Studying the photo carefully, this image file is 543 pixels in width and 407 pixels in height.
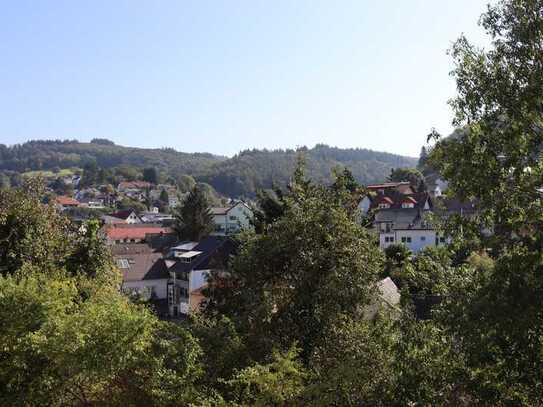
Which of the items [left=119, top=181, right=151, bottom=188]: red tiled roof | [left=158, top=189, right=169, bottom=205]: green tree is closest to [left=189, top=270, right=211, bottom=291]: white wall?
[left=158, top=189, right=169, bottom=205]: green tree

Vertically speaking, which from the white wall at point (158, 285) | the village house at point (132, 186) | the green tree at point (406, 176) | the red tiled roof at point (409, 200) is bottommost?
the white wall at point (158, 285)

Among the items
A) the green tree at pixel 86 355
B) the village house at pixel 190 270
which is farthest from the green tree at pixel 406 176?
the green tree at pixel 86 355

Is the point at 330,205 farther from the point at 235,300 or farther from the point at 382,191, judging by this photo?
the point at 382,191

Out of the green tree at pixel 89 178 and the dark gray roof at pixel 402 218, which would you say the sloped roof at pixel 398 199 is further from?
the green tree at pixel 89 178

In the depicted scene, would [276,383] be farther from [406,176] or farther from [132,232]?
[406,176]

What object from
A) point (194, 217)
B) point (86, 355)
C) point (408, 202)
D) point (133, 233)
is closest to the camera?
point (86, 355)

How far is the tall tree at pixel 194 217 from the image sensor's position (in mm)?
48469

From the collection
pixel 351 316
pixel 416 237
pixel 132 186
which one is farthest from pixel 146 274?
pixel 132 186

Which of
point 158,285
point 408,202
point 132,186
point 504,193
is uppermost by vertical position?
point 504,193

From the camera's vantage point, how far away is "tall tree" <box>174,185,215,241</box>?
48.5m

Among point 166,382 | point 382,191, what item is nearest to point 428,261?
point 166,382

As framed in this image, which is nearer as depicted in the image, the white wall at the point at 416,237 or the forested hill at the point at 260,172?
the white wall at the point at 416,237

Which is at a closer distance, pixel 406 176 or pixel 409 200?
pixel 409 200

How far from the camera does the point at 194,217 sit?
1922 inches
